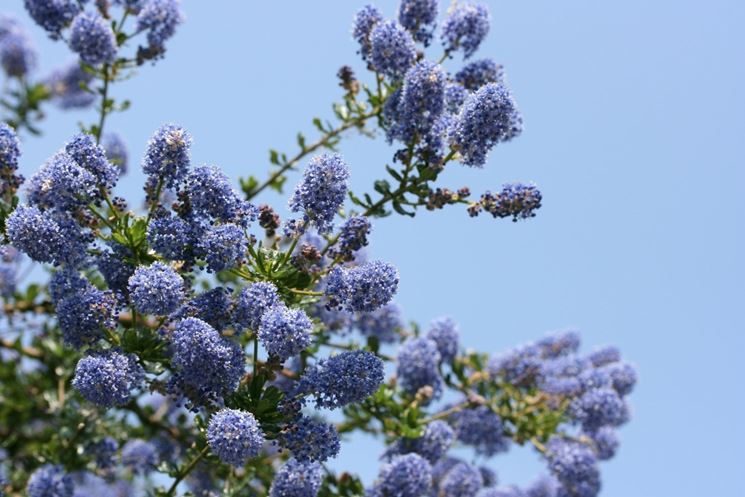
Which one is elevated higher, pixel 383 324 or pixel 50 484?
pixel 383 324

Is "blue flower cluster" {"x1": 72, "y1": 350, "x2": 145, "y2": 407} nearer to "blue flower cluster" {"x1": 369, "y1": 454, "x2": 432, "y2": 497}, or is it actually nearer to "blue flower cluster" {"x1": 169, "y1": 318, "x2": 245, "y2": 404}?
"blue flower cluster" {"x1": 169, "y1": 318, "x2": 245, "y2": 404}

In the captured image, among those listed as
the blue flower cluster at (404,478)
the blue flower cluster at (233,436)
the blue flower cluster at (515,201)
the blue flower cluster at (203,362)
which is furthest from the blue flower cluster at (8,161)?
the blue flower cluster at (404,478)

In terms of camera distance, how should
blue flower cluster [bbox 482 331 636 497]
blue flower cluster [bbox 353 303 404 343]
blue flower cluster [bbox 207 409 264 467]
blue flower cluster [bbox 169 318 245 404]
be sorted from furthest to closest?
blue flower cluster [bbox 353 303 404 343] < blue flower cluster [bbox 482 331 636 497] < blue flower cluster [bbox 169 318 245 404] < blue flower cluster [bbox 207 409 264 467]

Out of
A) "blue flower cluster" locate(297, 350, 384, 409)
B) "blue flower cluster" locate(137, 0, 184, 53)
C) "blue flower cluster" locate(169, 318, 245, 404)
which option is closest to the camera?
"blue flower cluster" locate(169, 318, 245, 404)

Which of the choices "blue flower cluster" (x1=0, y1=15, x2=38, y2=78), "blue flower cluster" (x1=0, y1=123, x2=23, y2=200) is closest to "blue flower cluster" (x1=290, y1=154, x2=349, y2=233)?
"blue flower cluster" (x1=0, y1=123, x2=23, y2=200)

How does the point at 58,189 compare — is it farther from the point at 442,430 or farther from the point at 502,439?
the point at 502,439

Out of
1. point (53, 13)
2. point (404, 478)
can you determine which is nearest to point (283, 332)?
point (404, 478)

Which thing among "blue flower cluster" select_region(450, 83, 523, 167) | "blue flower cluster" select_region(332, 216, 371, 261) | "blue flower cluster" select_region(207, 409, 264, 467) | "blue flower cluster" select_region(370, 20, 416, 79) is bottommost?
"blue flower cluster" select_region(207, 409, 264, 467)

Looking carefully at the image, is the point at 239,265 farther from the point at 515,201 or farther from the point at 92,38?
the point at 92,38

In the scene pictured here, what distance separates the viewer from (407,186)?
5188 mm

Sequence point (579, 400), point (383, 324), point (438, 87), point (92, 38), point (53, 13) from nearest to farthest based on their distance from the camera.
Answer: point (438, 87)
point (92, 38)
point (53, 13)
point (579, 400)
point (383, 324)

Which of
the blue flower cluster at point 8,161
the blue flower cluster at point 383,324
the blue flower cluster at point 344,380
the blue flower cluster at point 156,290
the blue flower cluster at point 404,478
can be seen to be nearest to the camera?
the blue flower cluster at point 156,290

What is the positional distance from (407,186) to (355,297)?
3.51 feet

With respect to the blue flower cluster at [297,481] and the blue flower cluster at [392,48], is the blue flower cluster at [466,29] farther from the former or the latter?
the blue flower cluster at [297,481]
